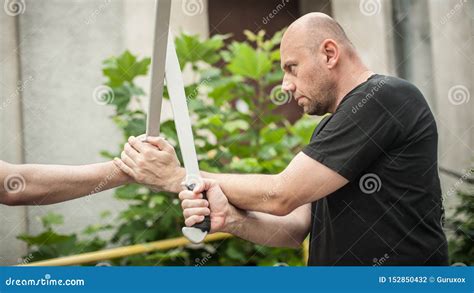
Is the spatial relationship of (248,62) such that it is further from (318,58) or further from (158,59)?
(158,59)

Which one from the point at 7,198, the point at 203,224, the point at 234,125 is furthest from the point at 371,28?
the point at 7,198

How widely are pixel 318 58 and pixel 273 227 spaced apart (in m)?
0.47

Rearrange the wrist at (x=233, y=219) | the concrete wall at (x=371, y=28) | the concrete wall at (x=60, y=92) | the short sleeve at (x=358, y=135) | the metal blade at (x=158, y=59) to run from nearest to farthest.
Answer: the metal blade at (x=158, y=59), the short sleeve at (x=358, y=135), the wrist at (x=233, y=219), the concrete wall at (x=60, y=92), the concrete wall at (x=371, y=28)

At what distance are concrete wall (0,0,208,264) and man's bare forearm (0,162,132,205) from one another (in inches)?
55.2

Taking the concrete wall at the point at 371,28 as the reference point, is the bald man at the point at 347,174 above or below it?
below

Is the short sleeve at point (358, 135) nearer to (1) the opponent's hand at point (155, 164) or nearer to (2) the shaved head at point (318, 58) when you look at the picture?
(2) the shaved head at point (318, 58)

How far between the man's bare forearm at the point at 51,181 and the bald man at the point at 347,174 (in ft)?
0.35

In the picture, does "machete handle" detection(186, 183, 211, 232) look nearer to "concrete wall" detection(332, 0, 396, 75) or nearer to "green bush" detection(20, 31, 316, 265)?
"green bush" detection(20, 31, 316, 265)

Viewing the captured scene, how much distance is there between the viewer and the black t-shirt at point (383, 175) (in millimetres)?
1306

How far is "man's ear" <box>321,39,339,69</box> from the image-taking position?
1.44 meters

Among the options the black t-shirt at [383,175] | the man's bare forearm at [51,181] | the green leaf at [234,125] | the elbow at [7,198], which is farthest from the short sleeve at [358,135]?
the green leaf at [234,125]

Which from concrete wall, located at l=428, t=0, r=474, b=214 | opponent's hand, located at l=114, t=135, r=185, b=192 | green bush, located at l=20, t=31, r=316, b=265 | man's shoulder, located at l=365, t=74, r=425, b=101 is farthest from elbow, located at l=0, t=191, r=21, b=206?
concrete wall, located at l=428, t=0, r=474, b=214

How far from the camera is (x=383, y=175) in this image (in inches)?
52.3

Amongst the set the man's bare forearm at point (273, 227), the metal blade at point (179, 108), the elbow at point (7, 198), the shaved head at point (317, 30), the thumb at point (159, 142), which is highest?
the shaved head at point (317, 30)
